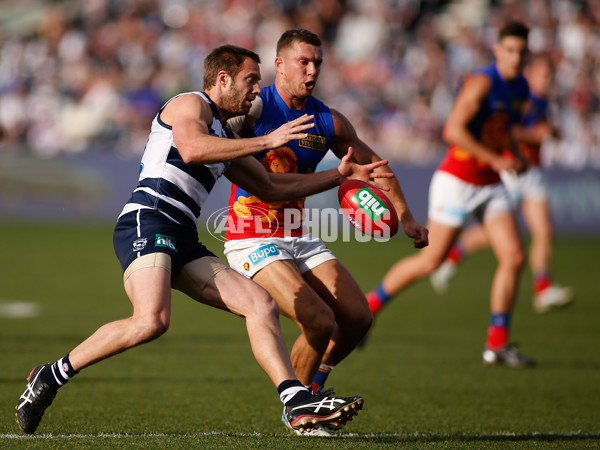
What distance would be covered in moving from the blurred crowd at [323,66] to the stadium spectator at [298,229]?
1318 centimetres

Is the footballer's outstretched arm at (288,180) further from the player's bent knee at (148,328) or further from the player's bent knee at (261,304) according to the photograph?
the player's bent knee at (148,328)

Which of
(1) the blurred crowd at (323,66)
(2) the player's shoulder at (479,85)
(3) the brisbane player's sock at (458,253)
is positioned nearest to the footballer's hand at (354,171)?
(2) the player's shoulder at (479,85)

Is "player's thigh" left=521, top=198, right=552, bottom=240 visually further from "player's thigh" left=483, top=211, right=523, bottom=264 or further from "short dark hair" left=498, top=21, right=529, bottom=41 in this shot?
"short dark hair" left=498, top=21, right=529, bottom=41

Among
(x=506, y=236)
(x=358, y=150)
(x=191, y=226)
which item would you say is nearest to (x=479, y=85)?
(x=506, y=236)

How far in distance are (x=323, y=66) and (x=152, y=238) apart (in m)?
17.1

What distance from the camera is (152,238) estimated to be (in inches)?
193

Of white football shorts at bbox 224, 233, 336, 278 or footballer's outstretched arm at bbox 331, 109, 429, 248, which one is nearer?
white football shorts at bbox 224, 233, 336, 278

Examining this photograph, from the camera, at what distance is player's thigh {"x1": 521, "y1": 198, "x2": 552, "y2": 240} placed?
34.8ft

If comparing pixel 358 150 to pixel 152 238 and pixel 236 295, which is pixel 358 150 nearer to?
pixel 236 295

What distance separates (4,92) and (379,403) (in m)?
17.2

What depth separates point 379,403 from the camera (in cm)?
642

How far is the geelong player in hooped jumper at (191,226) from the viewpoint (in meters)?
4.70

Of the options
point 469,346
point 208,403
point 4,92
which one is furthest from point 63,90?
point 208,403

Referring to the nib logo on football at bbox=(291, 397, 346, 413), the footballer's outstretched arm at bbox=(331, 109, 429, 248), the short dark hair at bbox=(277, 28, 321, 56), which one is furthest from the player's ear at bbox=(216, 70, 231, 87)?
the nib logo on football at bbox=(291, 397, 346, 413)
